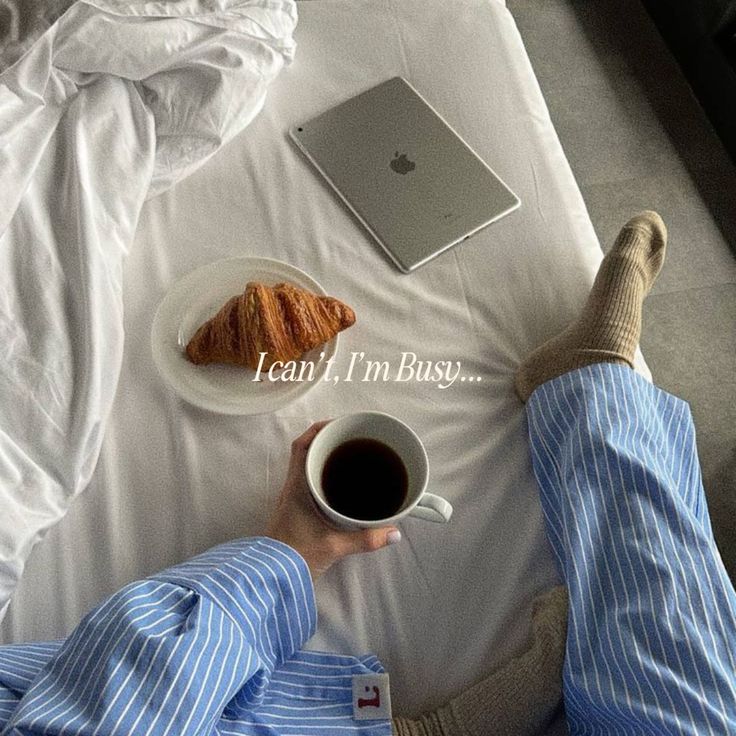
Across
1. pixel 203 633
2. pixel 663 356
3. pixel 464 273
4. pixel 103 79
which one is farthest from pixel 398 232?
pixel 663 356

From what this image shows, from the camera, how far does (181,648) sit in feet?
2.05

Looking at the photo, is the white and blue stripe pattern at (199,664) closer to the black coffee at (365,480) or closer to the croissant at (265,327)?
the black coffee at (365,480)

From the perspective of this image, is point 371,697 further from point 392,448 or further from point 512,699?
point 392,448

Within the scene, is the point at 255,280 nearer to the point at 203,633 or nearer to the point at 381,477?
the point at 381,477

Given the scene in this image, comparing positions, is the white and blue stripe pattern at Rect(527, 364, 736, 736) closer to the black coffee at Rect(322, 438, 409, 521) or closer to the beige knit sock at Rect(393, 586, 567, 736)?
the beige knit sock at Rect(393, 586, 567, 736)

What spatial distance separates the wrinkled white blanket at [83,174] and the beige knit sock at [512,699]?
0.42 m

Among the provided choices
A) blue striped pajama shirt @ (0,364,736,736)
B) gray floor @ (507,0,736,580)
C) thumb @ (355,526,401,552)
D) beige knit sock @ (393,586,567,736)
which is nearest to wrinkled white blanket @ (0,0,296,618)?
blue striped pajama shirt @ (0,364,736,736)

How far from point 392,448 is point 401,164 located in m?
0.44

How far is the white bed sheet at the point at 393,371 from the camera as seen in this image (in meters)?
0.77

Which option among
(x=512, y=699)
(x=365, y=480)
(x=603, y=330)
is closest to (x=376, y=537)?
(x=365, y=480)

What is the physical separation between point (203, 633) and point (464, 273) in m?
0.53

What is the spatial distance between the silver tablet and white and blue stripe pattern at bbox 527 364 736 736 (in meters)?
0.26

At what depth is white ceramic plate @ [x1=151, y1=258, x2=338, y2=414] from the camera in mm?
822

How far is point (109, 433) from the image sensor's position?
2.74ft
